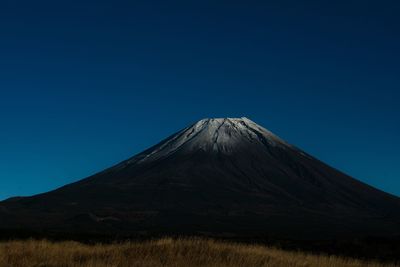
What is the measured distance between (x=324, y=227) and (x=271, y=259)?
156 metres

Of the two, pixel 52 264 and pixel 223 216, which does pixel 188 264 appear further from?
pixel 223 216

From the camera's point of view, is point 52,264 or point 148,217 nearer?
point 52,264

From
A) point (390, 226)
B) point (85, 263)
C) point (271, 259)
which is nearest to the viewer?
point (85, 263)

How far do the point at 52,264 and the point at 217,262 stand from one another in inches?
166

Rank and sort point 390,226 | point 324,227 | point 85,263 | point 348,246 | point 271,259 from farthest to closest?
point 390,226
point 324,227
point 348,246
point 271,259
point 85,263

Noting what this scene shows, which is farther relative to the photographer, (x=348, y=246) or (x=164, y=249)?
(x=348, y=246)

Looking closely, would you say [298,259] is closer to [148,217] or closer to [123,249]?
[123,249]

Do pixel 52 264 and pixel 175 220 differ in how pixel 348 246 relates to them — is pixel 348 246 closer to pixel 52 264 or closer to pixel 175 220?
pixel 52 264

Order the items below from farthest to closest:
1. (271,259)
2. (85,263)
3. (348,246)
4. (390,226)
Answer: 1. (390,226)
2. (348,246)
3. (271,259)
4. (85,263)

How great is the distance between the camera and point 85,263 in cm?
1645

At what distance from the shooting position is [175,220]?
17825cm

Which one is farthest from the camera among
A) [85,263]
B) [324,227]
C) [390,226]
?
[390,226]

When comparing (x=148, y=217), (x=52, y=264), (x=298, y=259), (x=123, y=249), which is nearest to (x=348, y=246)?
(x=298, y=259)

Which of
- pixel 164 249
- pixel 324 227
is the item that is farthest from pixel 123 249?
pixel 324 227
